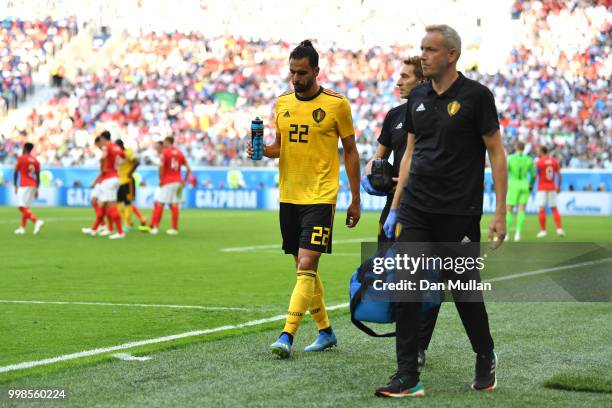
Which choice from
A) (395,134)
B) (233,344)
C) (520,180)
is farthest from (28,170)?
(395,134)

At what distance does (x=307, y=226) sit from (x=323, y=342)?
2.72 feet


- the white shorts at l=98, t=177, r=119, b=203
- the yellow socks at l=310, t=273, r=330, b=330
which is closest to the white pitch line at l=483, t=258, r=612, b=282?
the yellow socks at l=310, t=273, r=330, b=330

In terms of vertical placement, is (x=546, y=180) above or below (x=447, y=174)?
below

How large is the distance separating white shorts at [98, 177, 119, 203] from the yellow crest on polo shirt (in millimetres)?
16410

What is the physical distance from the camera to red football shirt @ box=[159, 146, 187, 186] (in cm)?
2370

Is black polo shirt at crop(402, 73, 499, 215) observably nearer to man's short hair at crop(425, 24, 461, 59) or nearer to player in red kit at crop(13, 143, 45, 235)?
man's short hair at crop(425, 24, 461, 59)

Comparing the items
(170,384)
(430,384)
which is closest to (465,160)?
(430,384)

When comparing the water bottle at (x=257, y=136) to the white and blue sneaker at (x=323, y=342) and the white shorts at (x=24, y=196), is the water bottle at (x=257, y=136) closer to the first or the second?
the white and blue sneaker at (x=323, y=342)

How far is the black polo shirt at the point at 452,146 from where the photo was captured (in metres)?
6.04

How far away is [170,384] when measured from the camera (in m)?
6.29

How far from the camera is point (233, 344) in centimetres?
794

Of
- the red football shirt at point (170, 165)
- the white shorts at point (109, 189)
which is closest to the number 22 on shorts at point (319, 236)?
the white shorts at point (109, 189)

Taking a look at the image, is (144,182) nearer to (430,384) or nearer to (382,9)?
(382,9)

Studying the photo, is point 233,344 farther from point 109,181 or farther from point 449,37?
point 109,181
